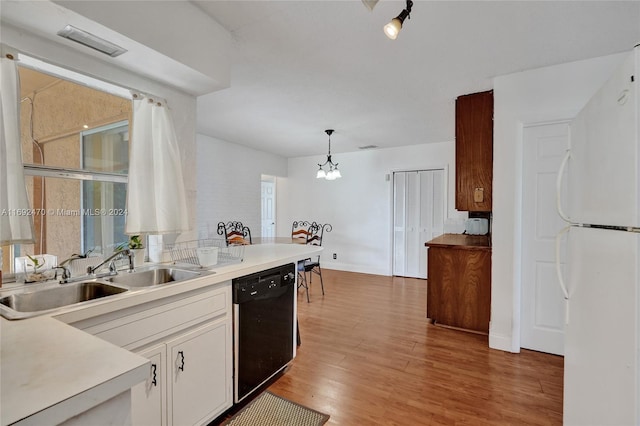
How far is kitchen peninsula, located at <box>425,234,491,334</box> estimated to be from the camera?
9.69ft

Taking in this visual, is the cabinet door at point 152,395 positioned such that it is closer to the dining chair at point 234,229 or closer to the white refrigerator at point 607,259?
the white refrigerator at point 607,259

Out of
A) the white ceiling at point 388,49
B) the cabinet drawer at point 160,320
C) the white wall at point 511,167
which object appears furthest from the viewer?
the white wall at point 511,167

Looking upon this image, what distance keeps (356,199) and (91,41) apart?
16.2 ft

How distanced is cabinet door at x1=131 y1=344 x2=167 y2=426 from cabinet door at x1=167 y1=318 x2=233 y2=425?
0.13ft

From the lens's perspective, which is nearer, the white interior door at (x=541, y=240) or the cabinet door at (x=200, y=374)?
the cabinet door at (x=200, y=374)

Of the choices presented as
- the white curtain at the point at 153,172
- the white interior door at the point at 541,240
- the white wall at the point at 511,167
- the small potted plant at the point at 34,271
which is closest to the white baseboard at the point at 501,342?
the white wall at the point at 511,167

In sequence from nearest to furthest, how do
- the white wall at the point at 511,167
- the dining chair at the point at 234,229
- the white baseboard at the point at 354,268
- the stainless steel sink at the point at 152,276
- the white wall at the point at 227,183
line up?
the stainless steel sink at the point at 152,276 < the white wall at the point at 511,167 < the white wall at the point at 227,183 < the dining chair at the point at 234,229 < the white baseboard at the point at 354,268

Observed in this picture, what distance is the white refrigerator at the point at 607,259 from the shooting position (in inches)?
34.5

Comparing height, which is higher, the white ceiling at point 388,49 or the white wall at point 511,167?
the white ceiling at point 388,49

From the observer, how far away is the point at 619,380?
0.93 meters

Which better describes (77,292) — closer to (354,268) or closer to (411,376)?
(411,376)

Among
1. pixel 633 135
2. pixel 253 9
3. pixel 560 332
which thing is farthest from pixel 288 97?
pixel 560 332

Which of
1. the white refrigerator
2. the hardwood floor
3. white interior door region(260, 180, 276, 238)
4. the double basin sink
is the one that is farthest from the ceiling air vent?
white interior door region(260, 180, 276, 238)

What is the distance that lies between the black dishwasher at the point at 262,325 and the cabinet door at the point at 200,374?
9 cm
